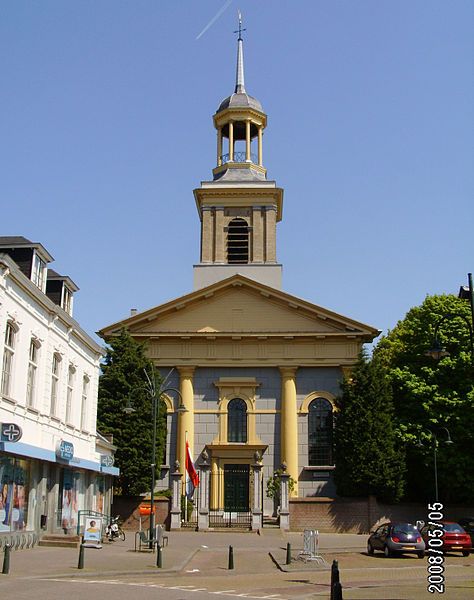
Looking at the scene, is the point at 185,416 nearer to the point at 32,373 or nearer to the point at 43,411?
the point at 43,411

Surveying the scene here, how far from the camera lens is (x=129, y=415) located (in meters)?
41.8

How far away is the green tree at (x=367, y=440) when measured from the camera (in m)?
41.0

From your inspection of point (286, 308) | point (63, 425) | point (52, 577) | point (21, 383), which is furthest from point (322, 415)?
point (52, 577)

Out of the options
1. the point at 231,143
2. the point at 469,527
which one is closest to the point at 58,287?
the point at 469,527

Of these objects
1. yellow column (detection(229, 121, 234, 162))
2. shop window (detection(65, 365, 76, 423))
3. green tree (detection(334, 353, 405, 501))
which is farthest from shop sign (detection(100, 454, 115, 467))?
yellow column (detection(229, 121, 234, 162))

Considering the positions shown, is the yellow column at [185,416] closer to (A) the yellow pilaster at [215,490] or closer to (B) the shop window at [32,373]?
(A) the yellow pilaster at [215,490]

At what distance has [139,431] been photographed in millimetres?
42031

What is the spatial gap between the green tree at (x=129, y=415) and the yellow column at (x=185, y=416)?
5.83 feet

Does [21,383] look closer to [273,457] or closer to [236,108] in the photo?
[273,457]

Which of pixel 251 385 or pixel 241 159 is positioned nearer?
pixel 251 385

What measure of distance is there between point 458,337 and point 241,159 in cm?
2130

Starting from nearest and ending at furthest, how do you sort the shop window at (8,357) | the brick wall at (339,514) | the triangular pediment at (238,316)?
1. the shop window at (8,357)
2. the brick wall at (339,514)
3. the triangular pediment at (238,316)

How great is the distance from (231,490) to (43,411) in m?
19.6

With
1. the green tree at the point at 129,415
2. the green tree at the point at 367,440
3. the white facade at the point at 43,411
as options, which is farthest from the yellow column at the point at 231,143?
the white facade at the point at 43,411
